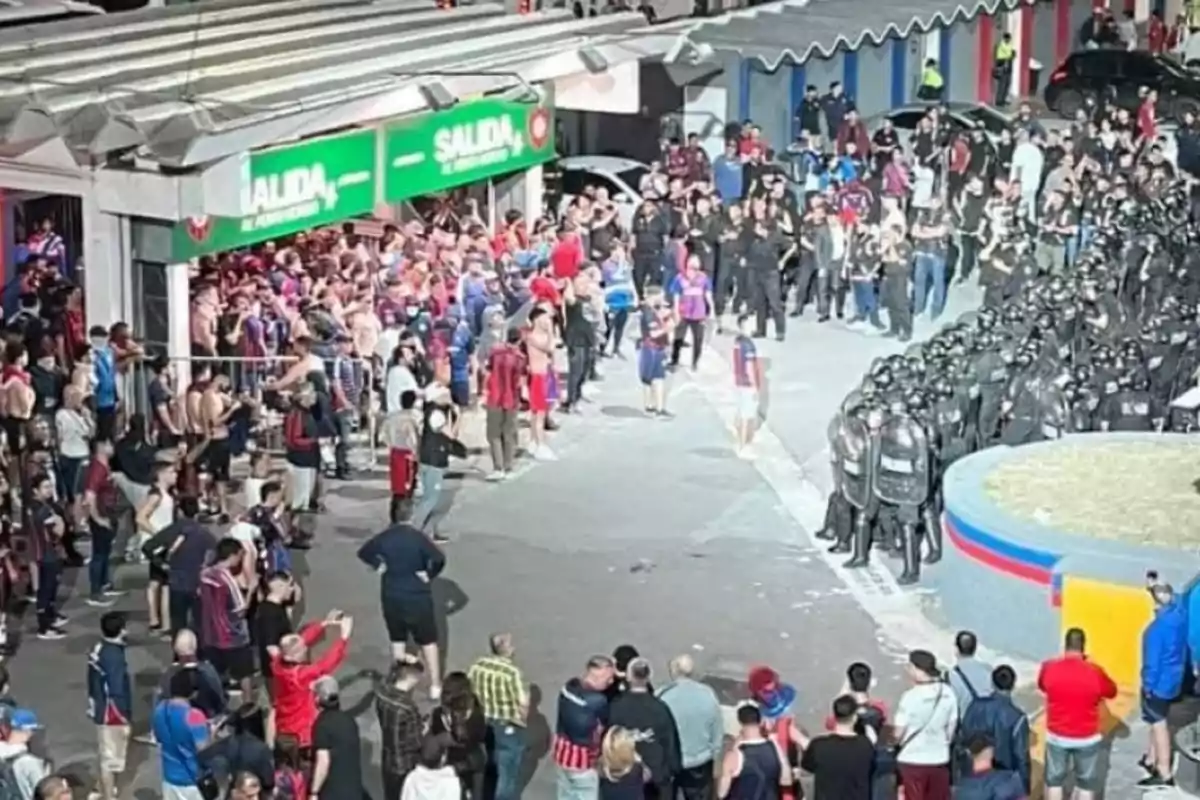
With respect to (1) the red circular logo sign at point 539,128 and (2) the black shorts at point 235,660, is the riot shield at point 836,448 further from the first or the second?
(1) the red circular logo sign at point 539,128

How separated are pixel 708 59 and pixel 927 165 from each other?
3.10m

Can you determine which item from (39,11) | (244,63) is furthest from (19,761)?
(39,11)

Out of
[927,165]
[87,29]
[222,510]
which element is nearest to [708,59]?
[927,165]

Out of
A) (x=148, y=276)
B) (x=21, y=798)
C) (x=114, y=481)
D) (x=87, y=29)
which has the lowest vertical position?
(x=21, y=798)

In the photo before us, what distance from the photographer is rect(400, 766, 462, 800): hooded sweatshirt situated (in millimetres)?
13656

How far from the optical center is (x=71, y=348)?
23.2m

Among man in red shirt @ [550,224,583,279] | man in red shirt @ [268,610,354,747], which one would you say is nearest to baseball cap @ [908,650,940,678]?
man in red shirt @ [268,610,354,747]

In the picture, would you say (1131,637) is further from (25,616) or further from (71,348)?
(71,348)

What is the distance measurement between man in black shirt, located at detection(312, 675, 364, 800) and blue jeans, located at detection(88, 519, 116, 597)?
5267 millimetres

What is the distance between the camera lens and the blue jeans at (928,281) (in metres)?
28.0

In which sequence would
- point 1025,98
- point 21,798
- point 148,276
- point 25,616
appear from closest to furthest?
1. point 21,798
2. point 25,616
3. point 148,276
4. point 1025,98

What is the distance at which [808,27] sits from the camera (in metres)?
35.8

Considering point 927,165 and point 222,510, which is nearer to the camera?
point 222,510

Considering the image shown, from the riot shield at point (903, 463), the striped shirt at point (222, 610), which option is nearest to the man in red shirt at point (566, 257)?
the riot shield at point (903, 463)
